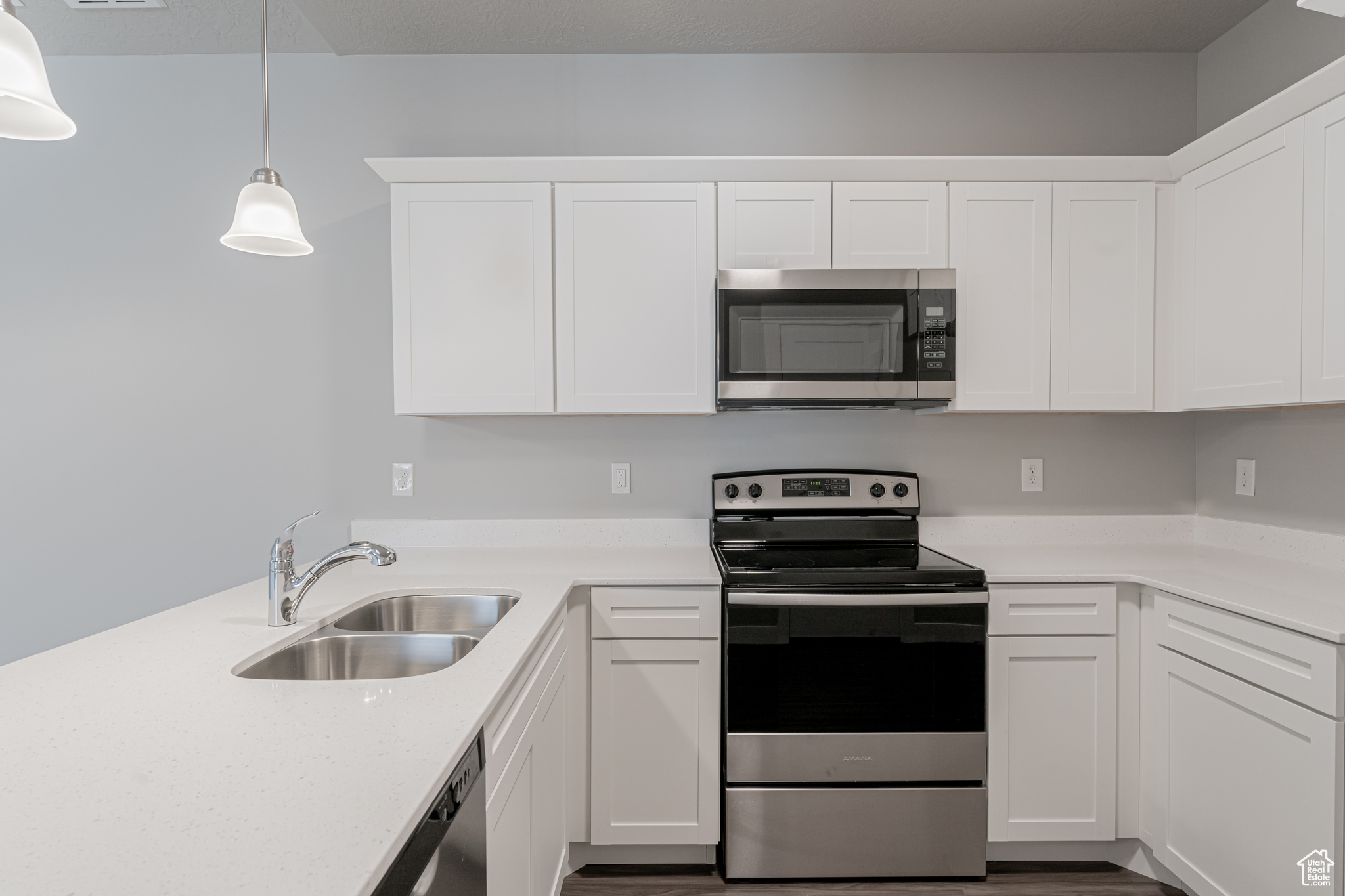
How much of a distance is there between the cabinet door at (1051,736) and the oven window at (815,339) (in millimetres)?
900

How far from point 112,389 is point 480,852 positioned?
2362 millimetres

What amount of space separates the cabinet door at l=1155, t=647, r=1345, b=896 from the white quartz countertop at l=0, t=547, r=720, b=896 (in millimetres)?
1630

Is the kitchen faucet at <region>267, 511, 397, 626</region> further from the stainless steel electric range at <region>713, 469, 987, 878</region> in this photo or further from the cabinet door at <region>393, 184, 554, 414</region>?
the stainless steel electric range at <region>713, 469, 987, 878</region>

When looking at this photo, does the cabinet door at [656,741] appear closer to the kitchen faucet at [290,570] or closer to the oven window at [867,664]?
the oven window at [867,664]

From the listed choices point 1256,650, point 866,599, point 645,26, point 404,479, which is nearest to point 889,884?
point 866,599

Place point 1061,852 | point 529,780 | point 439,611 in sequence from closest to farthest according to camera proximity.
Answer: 1. point 529,780
2. point 439,611
3. point 1061,852

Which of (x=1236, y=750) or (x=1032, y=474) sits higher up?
(x=1032, y=474)

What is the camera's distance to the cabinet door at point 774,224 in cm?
210

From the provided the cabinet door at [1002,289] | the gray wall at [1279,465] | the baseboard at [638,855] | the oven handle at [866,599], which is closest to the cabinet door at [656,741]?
the baseboard at [638,855]

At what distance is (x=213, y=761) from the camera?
0.84 m

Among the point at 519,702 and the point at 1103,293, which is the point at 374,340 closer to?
the point at 519,702

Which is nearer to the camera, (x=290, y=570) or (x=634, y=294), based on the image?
(x=290, y=570)

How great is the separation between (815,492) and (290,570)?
5.28 ft
